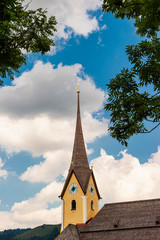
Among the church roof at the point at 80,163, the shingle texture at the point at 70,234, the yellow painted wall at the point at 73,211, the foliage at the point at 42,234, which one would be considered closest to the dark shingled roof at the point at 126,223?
the shingle texture at the point at 70,234

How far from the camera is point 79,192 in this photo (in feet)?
124

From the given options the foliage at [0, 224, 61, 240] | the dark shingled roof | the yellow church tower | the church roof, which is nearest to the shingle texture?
the dark shingled roof

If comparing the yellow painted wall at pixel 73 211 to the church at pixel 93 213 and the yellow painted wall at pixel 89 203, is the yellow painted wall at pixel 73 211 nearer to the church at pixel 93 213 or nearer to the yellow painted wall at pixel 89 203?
the church at pixel 93 213

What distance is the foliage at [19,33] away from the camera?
1032 centimetres

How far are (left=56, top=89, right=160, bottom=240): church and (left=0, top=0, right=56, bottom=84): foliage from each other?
76.9 ft

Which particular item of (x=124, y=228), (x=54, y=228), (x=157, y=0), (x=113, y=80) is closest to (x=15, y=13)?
(x=113, y=80)

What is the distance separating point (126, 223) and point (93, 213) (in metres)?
7.42

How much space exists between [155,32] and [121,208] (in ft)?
92.1

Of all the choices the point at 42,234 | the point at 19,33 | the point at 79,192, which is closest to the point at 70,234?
the point at 79,192

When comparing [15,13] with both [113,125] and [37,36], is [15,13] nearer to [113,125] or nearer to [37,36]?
[37,36]

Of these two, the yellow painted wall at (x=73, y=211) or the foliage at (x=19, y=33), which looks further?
the yellow painted wall at (x=73, y=211)

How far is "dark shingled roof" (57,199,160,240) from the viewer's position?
2959 centimetres

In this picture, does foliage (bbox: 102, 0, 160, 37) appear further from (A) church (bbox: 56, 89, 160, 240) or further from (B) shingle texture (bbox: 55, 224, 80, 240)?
(B) shingle texture (bbox: 55, 224, 80, 240)

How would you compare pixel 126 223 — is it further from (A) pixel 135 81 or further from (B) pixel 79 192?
(A) pixel 135 81
